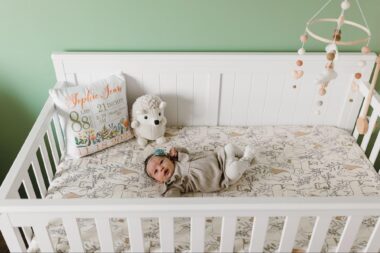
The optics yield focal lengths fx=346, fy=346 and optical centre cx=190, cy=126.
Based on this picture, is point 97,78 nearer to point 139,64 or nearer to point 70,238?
point 139,64

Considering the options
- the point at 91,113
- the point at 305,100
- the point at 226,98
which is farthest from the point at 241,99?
the point at 91,113

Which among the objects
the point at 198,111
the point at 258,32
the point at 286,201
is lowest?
the point at 198,111

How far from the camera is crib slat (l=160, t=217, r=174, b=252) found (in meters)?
1.03

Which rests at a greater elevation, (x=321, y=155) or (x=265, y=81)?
(x=265, y=81)

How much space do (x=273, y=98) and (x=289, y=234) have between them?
0.83 m

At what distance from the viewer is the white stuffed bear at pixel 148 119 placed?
5.28 feet

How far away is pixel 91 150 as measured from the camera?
1.60m

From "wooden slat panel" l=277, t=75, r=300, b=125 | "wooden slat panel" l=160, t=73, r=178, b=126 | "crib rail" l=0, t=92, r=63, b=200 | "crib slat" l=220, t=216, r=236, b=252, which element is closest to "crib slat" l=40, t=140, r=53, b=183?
"crib rail" l=0, t=92, r=63, b=200

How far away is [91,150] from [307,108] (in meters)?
1.10

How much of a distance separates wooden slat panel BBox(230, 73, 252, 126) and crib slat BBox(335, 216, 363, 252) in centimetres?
82

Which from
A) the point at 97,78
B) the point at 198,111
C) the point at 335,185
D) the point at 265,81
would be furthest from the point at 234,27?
the point at 335,185

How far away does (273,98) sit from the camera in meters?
1.76

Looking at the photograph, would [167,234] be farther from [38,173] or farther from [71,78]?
[71,78]

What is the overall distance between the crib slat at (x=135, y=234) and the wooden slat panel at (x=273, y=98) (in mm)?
994
